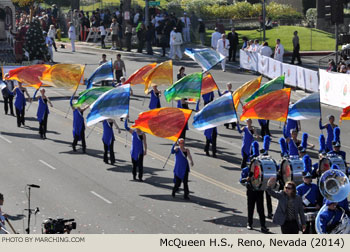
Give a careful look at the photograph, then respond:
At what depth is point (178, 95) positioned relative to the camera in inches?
992

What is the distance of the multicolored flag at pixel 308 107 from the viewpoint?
22484 mm

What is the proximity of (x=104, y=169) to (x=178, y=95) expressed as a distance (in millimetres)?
3967

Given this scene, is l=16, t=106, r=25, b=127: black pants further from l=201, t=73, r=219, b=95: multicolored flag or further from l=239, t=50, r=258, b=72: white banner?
l=239, t=50, r=258, b=72: white banner

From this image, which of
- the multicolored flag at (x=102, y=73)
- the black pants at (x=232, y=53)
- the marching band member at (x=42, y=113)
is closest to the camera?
the marching band member at (x=42, y=113)

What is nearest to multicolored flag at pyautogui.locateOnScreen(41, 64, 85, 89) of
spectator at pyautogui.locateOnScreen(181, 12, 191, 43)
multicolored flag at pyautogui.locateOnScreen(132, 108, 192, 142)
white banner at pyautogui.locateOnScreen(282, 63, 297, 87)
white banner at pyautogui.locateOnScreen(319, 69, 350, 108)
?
multicolored flag at pyautogui.locateOnScreen(132, 108, 192, 142)

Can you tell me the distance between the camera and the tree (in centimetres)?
4047

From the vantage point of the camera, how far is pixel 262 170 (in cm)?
1658

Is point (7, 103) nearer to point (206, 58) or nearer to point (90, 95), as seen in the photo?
point (90, 95)

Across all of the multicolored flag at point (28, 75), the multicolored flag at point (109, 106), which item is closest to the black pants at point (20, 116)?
the multicolored flag at point (28, 75)

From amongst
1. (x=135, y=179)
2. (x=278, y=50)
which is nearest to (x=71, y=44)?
(x=278, y=50)

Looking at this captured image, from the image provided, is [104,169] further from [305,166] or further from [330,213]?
[330,213]

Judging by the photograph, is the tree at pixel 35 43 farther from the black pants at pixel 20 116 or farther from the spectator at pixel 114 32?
the black pants at pixel 20 116

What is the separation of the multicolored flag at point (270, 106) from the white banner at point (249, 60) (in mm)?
16980

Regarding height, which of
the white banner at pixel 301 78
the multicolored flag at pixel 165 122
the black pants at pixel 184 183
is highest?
the multicolored flag at pixel 165 122
